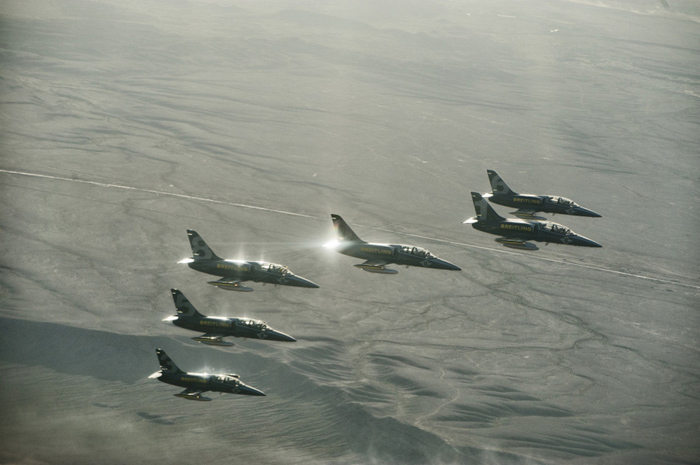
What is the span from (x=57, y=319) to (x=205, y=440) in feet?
141

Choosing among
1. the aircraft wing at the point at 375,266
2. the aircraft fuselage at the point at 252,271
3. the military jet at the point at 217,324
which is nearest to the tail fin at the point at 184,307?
the military jet at the point at 217,324

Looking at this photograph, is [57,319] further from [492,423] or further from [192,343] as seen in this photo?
Answer: [492,423]

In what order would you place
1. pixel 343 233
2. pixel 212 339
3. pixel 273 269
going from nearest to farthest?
pixel 212 339 → pixel 273 269 → pixel 343 233

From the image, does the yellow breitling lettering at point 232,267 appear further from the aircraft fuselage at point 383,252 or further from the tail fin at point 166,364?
the tail fin at point 166,364

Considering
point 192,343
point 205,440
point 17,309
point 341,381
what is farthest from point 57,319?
point 341,381

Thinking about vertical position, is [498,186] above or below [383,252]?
above

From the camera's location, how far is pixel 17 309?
479 feet

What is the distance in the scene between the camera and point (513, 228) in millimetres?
88875

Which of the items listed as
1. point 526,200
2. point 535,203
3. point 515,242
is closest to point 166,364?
point 515,242

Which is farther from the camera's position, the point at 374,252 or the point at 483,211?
the point at 483,211

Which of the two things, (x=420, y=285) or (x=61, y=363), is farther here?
(x=420, y=285)

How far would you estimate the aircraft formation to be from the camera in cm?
8138

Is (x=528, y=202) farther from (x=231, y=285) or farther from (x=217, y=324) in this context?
(x=217, y=324)

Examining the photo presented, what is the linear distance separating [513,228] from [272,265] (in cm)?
3066
